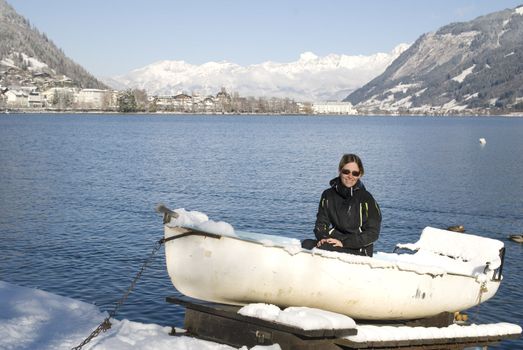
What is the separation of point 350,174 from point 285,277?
2331mm

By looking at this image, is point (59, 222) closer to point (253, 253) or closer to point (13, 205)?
point (13, 205)

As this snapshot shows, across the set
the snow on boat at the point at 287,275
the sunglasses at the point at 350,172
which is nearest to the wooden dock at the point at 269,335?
the snow on boat at the point at 287,275

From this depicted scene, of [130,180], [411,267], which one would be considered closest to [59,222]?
[130,180]

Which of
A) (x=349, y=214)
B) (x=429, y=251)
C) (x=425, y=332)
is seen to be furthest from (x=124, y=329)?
(x=429, y=251)

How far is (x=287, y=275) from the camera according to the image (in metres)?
12.0

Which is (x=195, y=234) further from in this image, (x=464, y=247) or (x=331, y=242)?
(x=464, y=247)

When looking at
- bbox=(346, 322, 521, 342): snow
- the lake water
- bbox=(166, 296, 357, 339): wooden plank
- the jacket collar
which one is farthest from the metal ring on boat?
the lake water

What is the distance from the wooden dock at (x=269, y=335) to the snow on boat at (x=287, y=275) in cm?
39

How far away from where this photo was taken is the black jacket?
12.5 metres

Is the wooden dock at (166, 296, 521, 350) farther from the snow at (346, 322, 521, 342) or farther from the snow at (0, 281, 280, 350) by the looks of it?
the snow at (0, 281, 280, 350)

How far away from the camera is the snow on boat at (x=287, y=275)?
11867 millimetres

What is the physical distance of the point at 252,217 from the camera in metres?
36.3

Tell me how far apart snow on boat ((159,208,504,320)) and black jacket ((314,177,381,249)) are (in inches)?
21.2

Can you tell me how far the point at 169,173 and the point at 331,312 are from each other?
48.3 m
